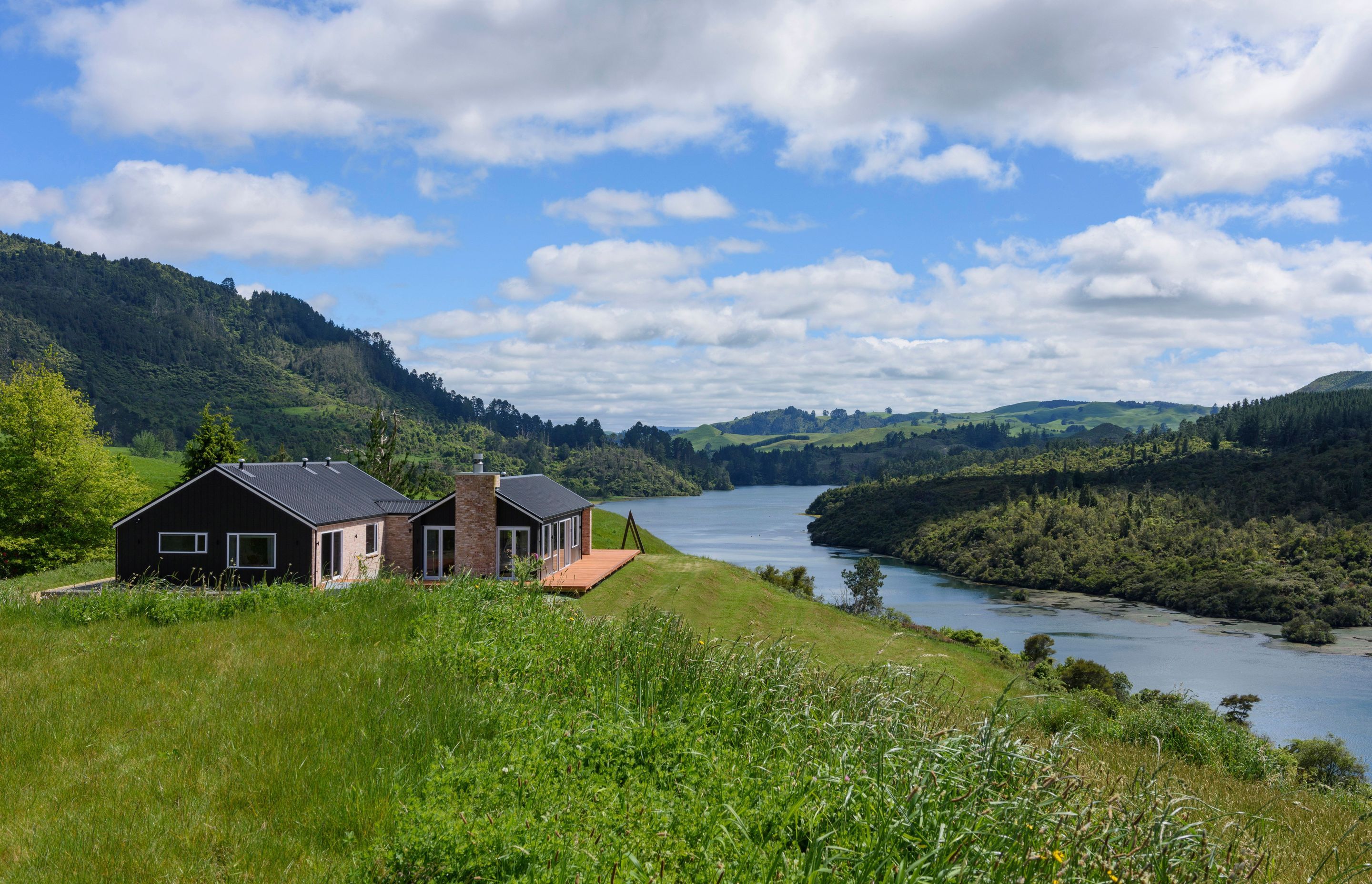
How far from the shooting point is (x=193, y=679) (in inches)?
270

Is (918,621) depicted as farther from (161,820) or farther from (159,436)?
(159,436)

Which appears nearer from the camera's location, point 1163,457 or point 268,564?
point 268,564

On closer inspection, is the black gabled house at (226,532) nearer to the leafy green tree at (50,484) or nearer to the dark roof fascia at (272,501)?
the dark roof fascia at (272,501)

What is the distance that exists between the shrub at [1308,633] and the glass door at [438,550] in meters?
75.4

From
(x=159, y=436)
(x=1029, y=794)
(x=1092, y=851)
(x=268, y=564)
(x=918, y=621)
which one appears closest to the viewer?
(x=1092, y=851)

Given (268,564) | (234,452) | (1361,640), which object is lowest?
(1361,640)

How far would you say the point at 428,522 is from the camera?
3244cm

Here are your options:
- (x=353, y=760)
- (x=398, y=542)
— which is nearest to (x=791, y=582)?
(x=398, y=542)

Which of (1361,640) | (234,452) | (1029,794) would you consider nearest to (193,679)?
(1029,794)

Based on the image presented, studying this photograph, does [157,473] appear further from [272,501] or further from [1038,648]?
[1038,648]

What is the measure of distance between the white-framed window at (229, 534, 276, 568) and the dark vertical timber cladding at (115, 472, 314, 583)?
14 centimetres

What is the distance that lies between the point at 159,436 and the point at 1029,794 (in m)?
168

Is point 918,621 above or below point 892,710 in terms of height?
below

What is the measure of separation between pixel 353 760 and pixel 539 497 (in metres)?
29.5
